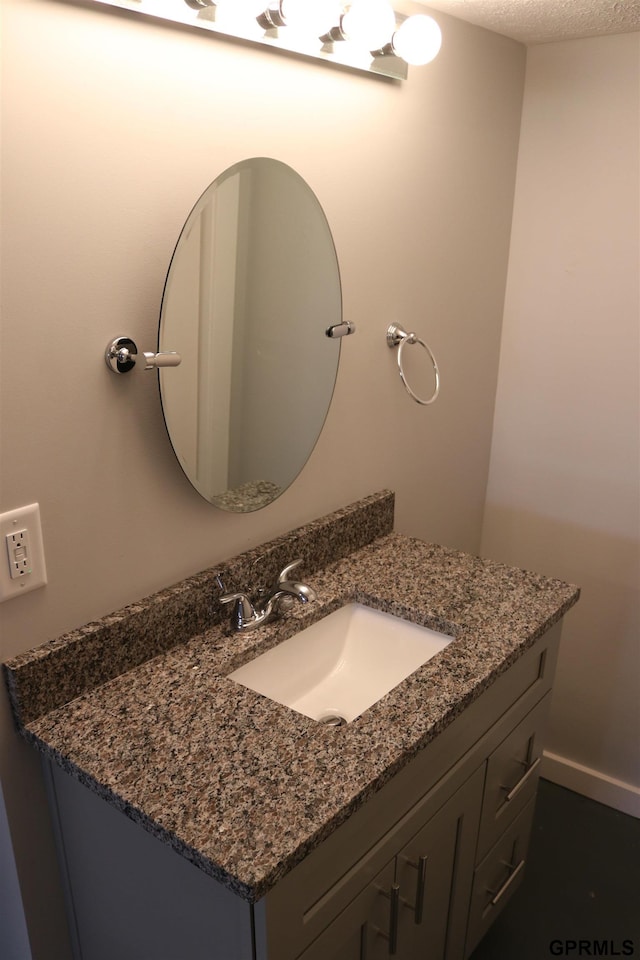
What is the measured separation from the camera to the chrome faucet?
4.62 ft

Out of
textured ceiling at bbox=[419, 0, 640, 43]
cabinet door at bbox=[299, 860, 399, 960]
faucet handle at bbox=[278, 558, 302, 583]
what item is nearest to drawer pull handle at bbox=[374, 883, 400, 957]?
cabinet door at bbox=[299, 860, 399, 960]

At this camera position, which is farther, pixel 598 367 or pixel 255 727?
pixel 598 367

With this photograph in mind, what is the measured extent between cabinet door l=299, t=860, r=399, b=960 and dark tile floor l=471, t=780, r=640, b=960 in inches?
28.8

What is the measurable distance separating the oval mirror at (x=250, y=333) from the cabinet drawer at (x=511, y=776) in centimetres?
70

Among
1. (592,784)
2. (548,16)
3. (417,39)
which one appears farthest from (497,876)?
(548,16)

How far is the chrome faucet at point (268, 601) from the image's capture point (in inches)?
55.4

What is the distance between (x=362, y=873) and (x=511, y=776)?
595 mm

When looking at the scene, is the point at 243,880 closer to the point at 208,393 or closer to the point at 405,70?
the point at 208,393

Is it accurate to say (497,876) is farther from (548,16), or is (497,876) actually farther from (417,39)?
(548,16)

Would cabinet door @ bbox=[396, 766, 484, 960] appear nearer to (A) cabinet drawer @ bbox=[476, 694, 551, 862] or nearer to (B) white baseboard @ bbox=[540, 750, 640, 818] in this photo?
(A) cabinet drawer @ bbox=[476, 694, 551, 862]

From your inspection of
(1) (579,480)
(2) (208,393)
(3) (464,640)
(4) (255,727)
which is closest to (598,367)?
(1) (579,480)

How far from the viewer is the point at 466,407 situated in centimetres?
213

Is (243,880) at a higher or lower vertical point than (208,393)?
Result: lower

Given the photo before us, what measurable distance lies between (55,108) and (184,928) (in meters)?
1.13
